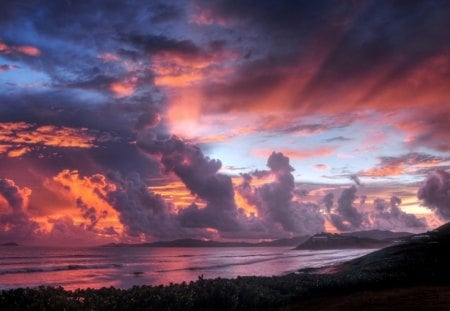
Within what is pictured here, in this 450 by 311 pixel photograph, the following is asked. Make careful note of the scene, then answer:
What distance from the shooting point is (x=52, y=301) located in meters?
13.8

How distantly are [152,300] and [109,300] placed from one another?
5.09 ft

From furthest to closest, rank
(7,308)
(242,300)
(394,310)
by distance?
(394,310), (242,300), (7,308)

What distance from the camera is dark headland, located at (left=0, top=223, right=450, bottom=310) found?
14.6 meters

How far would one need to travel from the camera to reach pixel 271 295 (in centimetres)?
2180

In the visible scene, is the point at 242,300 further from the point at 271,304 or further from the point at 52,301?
the point at 52,301

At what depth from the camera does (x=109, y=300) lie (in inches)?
600

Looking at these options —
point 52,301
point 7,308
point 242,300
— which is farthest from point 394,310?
point 7,308

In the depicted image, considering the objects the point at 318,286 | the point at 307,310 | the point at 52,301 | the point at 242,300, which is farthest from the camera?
the point at 318,286

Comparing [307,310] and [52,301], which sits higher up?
[52,301]

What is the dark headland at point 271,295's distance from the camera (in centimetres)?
1459

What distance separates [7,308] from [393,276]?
26.2 meters

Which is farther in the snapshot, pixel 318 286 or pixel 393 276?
pixel 393 276

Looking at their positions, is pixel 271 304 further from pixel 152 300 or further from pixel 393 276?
pixel 393 276

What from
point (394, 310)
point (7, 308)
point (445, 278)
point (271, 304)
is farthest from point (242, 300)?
point (445, 278)
